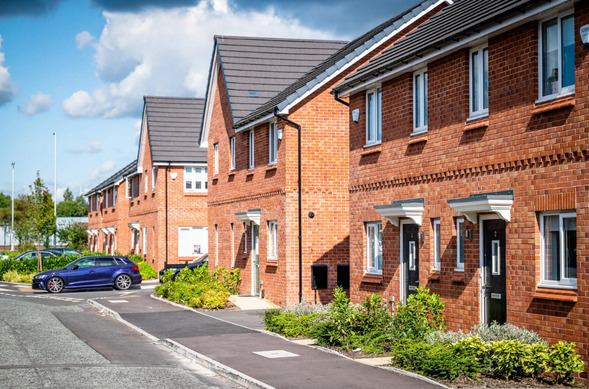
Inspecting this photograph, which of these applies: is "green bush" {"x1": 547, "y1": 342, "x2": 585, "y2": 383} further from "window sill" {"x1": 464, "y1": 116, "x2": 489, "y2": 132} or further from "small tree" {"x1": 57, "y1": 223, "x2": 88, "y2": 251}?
"small tree" {"x1": 57, "y1": 223, "x2": 88, "y2": 251}

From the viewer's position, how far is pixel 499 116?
12914mm

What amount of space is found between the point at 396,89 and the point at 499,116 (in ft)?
13.7

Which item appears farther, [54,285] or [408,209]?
[54,285]

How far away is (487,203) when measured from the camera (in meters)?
12.6

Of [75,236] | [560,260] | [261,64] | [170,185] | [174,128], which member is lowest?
[75,236]

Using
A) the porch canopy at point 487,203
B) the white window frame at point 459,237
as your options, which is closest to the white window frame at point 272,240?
the white window frame at point 459,237

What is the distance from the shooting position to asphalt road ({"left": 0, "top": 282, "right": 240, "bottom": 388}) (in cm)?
1167

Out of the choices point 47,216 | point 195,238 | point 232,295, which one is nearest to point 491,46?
point 232,295

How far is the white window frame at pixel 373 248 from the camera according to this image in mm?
17875

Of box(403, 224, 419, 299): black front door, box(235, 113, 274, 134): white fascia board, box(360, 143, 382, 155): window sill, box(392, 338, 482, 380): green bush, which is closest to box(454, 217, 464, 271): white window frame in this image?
box(403, 224, 419, 299): black front door

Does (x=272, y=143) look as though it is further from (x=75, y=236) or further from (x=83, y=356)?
(x=75, y=236)

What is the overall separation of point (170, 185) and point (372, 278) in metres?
25.4

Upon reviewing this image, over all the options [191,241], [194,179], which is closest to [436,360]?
[191,241]

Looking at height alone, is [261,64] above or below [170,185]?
above
